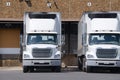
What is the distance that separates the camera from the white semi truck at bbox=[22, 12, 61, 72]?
33844 mm

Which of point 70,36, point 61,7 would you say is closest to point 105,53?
point 61,7

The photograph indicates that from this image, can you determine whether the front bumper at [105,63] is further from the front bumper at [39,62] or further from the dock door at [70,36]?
the dock door at [70,36]

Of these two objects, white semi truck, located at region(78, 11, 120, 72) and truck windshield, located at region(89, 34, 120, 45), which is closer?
white semi truck, located at region(78, 11, 120, 72)

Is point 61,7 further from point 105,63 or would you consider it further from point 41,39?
point 105,63

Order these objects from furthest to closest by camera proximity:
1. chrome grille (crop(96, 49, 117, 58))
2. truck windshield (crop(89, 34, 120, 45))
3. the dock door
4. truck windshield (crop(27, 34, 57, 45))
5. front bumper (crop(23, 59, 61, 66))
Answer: the dock door, truck windshield (crop(27, 34, 57, 45)), truck windshield (crop(89, 34, 120, 45)), front bumper (crop(23, 59, 61, 66)), chrome grille (crop(96, 49, 117, 58))

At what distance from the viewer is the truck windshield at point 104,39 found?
3388 centimetres

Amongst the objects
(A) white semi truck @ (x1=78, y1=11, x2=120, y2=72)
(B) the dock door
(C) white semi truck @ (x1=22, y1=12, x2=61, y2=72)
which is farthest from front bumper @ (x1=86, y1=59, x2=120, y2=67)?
(B) the dock door

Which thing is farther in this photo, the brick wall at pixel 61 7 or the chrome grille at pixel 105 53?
the brick wall at pixel 61 7

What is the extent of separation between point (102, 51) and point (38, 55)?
408cm

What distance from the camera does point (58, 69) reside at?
34531 mm

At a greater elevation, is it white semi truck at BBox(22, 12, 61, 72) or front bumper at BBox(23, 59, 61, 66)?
white semi truck at BBox(22, 12, 61, 72)

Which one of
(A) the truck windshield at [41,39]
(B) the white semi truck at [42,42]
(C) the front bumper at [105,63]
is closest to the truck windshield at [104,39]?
(C) the front bumper at [105,63]

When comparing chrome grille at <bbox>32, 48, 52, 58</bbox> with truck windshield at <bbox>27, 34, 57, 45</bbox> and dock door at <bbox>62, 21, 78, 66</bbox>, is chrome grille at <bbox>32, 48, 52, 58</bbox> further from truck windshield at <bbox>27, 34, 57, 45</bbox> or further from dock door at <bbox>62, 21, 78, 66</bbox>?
dock door at <bbox>62, 21, 78, 66</bbox>

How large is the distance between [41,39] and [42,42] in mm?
226
